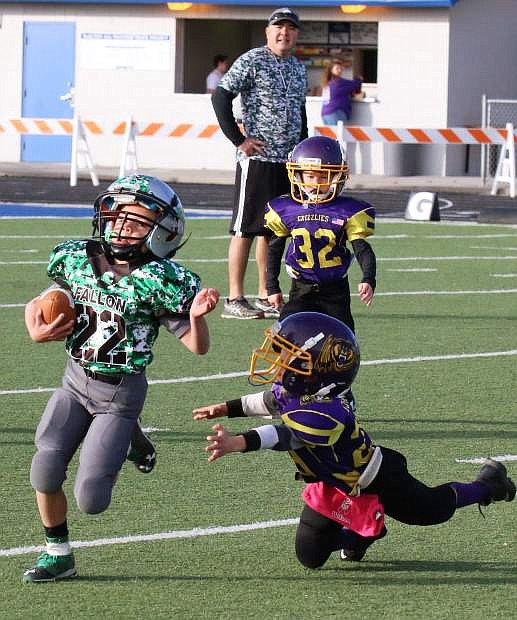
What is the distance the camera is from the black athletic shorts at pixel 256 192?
1066 cm

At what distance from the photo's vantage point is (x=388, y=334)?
1006cm

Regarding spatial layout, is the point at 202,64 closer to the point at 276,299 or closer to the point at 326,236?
the point at 276,299

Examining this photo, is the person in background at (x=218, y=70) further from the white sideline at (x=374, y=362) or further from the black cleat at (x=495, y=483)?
the black cleat at (x=495, y=483)

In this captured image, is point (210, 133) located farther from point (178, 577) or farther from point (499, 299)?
point (178, 577)

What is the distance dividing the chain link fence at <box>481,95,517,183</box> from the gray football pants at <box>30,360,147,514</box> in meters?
19.9

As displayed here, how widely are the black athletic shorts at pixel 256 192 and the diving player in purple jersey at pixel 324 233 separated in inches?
124

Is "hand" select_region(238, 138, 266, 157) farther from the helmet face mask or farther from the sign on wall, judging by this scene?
the sign on wall

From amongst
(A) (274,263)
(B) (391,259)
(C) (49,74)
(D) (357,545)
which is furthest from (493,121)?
(D) (357,545)

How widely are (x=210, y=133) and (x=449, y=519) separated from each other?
1807 cm

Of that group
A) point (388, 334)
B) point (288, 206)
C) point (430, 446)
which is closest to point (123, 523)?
point (430, 446)

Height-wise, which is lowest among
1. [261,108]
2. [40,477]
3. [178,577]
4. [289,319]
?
[178,577]

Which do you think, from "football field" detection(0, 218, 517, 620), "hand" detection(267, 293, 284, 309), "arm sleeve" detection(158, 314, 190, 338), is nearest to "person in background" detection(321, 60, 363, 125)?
"football field" detection(0, 218, 517, 620)

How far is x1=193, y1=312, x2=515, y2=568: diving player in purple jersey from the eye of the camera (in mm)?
4844

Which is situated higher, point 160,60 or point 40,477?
point 160,60
